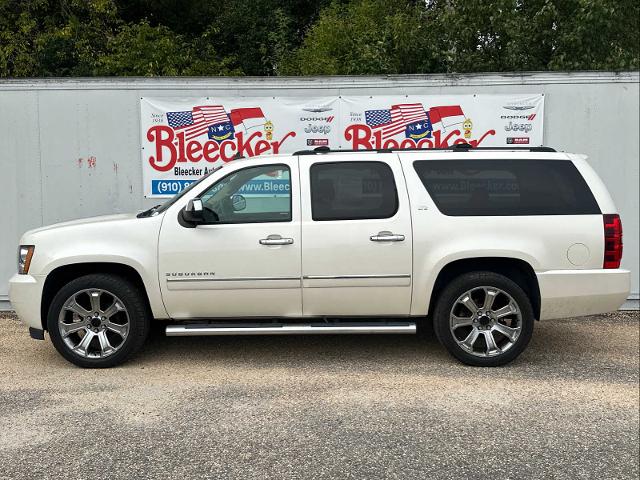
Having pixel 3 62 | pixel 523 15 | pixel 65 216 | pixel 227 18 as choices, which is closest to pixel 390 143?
pixel 65 216

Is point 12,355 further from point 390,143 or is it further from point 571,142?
point 571,142

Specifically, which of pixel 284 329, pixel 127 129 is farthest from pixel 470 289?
pixel 127 129

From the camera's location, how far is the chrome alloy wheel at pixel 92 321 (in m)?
5.58

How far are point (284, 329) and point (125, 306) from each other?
4.45 ft

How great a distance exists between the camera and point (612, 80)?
7840mm

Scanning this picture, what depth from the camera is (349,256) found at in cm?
553

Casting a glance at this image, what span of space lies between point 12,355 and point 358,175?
145 inches

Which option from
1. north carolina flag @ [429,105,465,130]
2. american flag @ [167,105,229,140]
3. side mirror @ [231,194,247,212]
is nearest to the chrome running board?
side mirror @ [231,194,247,212]

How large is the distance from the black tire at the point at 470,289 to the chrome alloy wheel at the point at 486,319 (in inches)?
1.0

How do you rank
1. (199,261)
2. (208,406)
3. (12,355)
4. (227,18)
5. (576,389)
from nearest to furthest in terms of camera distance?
(208,406), (576,389), (199,261), (12,355), (227,18)

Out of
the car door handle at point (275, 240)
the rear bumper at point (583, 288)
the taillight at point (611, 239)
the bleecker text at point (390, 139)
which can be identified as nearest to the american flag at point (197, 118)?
the bleecker text at point (390, 139)

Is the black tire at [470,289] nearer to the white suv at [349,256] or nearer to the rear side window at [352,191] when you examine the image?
the white suv at [349,256]

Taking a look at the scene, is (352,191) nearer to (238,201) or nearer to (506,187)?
(238,201)

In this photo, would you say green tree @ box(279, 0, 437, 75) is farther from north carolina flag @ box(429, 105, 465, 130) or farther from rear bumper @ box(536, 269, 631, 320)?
rear bumper @ box(536, 269, 631, 320)
